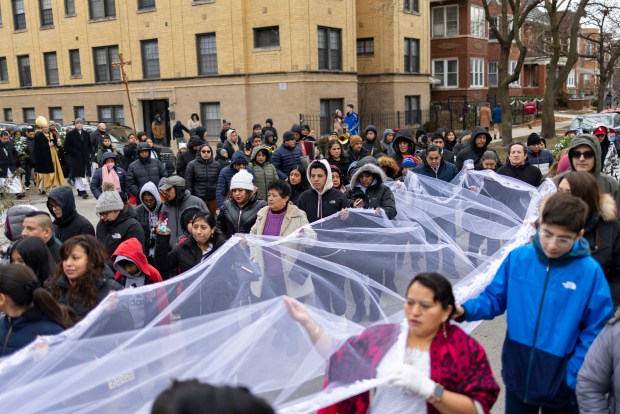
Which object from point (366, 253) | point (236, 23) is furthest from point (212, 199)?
point (236, 23)

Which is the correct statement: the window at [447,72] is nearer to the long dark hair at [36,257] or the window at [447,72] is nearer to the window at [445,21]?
the window at [445,21]

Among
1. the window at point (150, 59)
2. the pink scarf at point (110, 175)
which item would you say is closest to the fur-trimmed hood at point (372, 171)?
the pink scarf at point (110, 175)

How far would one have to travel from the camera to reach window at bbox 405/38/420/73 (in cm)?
3403

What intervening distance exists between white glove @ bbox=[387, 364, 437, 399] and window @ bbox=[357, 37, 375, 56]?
31682mm

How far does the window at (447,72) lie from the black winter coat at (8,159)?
30778 mm

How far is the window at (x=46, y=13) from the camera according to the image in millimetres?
34188

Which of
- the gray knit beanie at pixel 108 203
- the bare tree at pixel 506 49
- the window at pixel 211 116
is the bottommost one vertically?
the gray knit beanie at pixel 108 203

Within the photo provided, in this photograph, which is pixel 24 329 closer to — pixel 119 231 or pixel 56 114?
pixel 119 231

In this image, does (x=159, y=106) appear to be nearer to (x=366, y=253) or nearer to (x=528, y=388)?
(x=366, y=253)

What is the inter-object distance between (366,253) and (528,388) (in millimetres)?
2231

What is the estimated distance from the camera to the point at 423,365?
288 cm

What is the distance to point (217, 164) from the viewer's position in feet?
34.8

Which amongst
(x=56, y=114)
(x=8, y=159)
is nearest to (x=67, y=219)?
(x=8, y=159)

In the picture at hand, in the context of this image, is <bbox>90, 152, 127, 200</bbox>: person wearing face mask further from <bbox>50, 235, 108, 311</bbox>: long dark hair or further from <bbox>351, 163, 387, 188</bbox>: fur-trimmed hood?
<bbox>50, 235, 108, 311</bbox>: long dark hair
